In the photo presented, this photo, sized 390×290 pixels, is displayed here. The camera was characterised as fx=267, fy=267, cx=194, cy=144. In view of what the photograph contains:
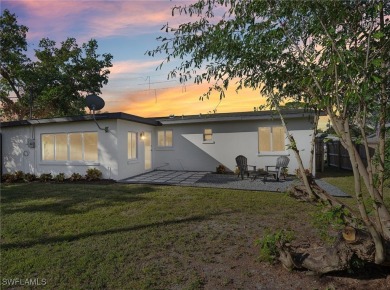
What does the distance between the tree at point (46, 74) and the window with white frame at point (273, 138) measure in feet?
47.2

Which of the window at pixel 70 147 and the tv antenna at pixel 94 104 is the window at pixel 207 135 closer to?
the tv antenna at pixel 94 104

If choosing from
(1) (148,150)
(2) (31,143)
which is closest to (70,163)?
(2) (31,143)

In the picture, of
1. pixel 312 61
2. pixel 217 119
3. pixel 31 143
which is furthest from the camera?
pixel 217 119

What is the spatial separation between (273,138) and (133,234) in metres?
10.9

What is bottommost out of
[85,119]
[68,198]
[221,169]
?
[68,198]

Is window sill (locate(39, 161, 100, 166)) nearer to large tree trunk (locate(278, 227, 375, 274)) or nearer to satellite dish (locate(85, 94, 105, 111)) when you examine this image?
satellite dish (locate(85, 94, 105, 111))

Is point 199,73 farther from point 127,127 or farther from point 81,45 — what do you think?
point 81,45

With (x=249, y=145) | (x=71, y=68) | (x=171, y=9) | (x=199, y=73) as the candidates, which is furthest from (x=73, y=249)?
(x=71, y=68)

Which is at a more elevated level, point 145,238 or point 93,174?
point 93,174

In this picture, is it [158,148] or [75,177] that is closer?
[75,177]

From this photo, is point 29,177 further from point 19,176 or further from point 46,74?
point 46,74

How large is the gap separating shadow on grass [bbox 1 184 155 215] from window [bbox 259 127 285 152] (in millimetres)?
7204

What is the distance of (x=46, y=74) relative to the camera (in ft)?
66.8

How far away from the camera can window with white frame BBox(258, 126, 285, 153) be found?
14.3 meters
